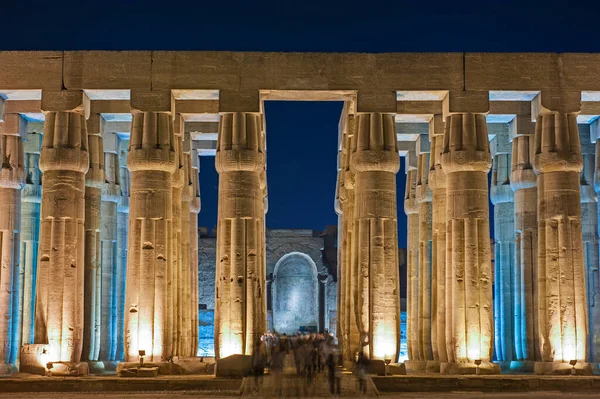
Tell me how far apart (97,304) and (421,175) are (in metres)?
12.6

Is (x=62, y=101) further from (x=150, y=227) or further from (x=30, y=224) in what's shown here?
(x=30, y=224)

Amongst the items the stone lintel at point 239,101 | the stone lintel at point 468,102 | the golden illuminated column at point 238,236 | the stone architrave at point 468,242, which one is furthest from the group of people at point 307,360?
the stone lintel at point 468,102

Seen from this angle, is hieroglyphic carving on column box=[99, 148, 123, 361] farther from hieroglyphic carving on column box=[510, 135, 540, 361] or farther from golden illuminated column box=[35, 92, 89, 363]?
hieroglyphic carving on column box=[510, 135, 540, 361]

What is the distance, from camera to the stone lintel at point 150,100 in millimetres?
30750

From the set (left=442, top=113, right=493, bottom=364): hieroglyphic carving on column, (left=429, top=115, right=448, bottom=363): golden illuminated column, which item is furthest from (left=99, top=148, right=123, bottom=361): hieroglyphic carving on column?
(left=442, top=113, right=493, bottom=364): hieroglyphic carving on column

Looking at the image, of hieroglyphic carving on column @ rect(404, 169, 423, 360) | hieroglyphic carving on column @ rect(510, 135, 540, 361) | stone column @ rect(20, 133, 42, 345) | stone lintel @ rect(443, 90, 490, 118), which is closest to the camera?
stone lintel @ rect(443, 90, 490, 118)

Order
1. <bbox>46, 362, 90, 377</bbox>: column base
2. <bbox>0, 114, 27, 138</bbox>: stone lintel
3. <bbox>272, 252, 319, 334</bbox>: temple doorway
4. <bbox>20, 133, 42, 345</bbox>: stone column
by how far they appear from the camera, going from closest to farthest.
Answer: <bbox>46, 362, 90, 377</bbox>: column base → <bbox>0, 114, 27, 138</bbox>: stone lintel → <bbox>20, 133, 42, 345</bbox>: stone column → <bbox>272, 252, 319, 334</bbox>: temple doorway

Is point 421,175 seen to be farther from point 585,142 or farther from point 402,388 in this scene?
point 402,388

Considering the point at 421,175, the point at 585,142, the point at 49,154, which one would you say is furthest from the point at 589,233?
the point at 49,154

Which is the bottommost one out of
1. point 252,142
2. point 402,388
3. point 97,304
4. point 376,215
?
point 402,388

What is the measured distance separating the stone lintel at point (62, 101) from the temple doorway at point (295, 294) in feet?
94.5

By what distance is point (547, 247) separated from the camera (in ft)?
101

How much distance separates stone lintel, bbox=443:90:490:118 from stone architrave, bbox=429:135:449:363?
330 centimetres

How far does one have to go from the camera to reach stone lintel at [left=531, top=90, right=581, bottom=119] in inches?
1221
